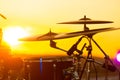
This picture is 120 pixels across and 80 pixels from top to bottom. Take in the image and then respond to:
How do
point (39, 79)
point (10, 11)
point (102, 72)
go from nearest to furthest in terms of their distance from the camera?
1. point (39, 79)
2. point (10, 11)
3. point (102, 72)

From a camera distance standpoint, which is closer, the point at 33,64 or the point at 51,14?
the point at 33,64

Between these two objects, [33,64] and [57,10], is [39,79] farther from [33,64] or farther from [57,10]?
[57,10]

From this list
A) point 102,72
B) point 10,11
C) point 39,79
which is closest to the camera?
point 39,79

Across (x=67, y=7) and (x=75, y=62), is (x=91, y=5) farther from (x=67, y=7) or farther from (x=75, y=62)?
(x=75, y=62)

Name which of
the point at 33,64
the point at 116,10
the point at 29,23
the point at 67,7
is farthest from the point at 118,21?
the point at 33,64

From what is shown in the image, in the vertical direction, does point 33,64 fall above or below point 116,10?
below

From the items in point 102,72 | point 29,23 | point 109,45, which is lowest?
point 102,72

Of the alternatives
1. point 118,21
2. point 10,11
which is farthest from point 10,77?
point 118,21
